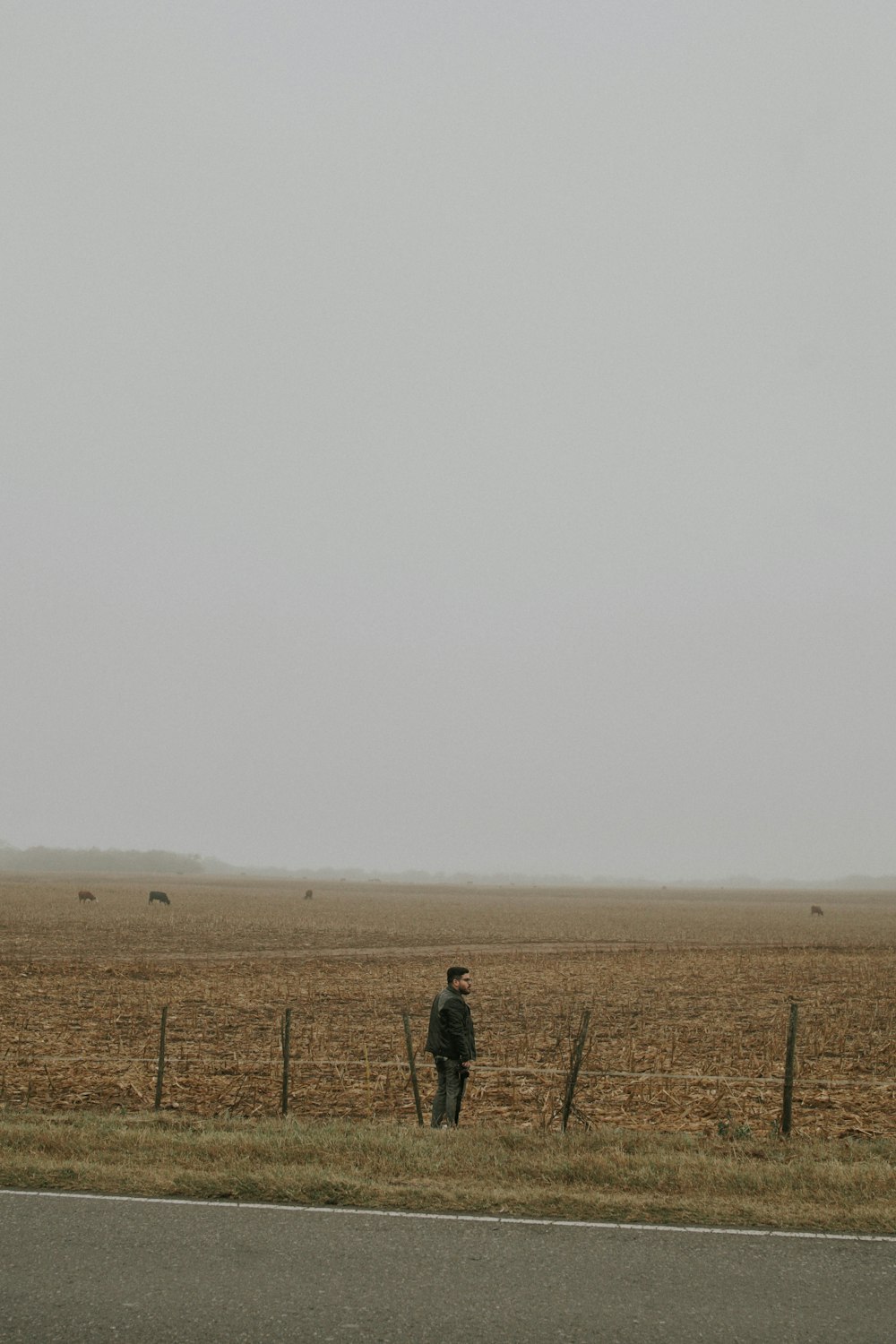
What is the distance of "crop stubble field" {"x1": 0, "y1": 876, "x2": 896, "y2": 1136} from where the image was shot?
13.1m

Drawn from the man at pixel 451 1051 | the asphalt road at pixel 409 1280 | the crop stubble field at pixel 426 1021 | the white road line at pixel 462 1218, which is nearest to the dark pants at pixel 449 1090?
the man at pixel 451 1051

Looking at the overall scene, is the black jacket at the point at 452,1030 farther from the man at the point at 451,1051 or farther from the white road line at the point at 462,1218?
the white road line at the point at 462,1218

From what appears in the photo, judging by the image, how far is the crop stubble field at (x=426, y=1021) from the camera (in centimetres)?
1310

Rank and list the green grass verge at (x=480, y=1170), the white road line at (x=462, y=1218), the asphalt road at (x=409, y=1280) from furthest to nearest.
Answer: the green grass verge at (x=480, y=1170) < the white road line at (x=462, y=1218) < the asphalt road at (x=409, y=1280)

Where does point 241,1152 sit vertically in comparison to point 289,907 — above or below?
above

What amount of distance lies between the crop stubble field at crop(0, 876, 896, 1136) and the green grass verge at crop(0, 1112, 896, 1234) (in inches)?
51.4

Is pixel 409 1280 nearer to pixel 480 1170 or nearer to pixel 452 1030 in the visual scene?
pixel 480 1170

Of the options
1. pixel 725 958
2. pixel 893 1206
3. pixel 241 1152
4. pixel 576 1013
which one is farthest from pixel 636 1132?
pixel 725 958

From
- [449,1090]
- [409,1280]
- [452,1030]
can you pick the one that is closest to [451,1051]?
[452,1030]

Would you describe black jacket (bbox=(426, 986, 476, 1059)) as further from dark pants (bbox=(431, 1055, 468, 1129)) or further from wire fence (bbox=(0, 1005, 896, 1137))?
wire fence (bbox=(0, 1005, 896, 1137))

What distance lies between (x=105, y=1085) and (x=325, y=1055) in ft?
12.3

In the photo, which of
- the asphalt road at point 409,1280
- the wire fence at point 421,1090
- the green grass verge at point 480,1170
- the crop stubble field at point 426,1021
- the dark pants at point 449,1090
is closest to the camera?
the asphalt road at point 409,1280

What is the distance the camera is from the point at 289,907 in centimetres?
7044

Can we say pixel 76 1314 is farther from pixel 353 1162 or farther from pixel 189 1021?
pixel 189 1021
